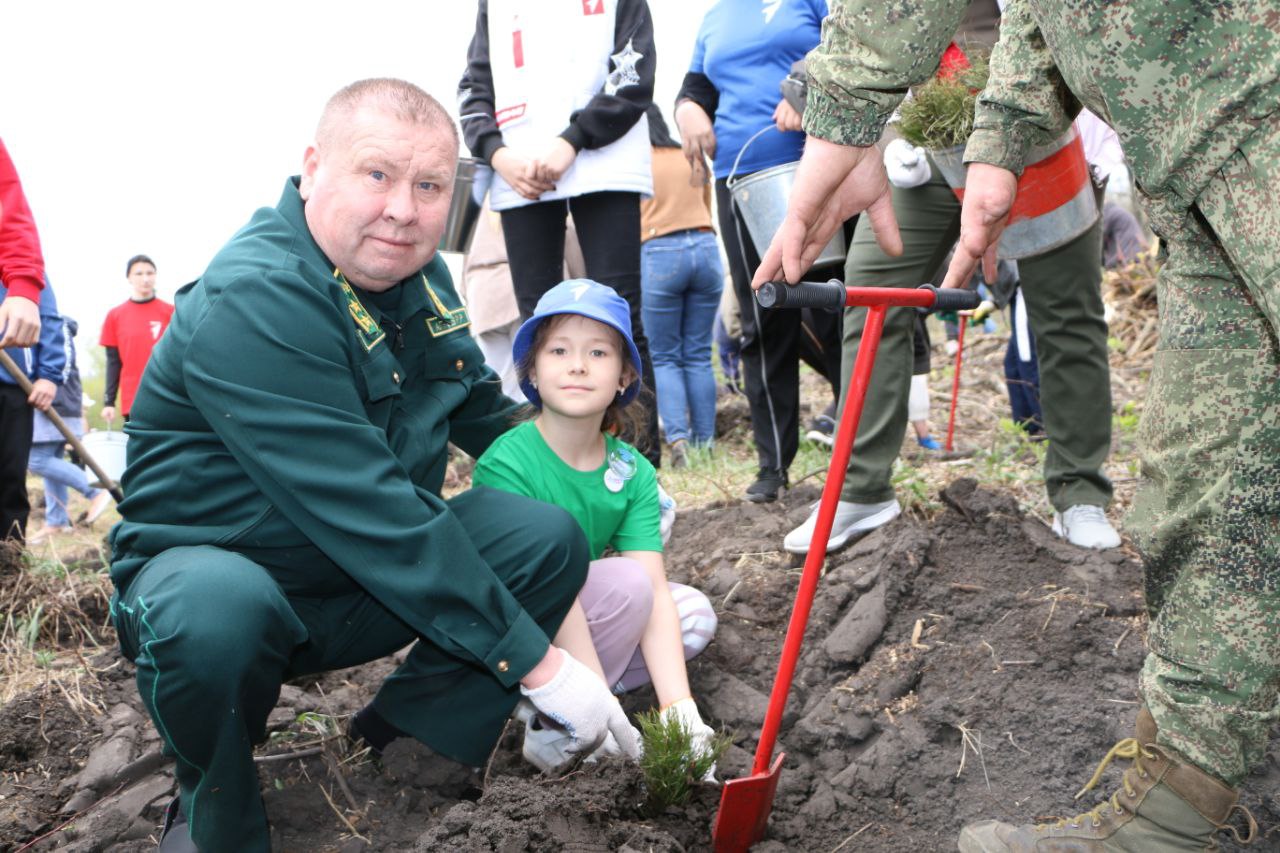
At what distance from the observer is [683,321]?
18.7 feet

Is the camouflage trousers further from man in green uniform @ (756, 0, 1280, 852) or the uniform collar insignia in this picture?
the uniform collar insignia

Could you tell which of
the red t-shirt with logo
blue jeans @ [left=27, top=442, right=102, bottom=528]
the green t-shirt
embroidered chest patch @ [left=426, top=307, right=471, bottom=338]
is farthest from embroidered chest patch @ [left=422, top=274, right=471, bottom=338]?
the red t-shirt with logo

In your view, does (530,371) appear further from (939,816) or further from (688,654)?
(939,816)

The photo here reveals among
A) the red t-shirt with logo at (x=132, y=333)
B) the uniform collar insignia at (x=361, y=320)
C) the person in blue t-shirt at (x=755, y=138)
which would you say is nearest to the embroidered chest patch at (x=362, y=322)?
the uniform collar insignia at (x=361, y=320)

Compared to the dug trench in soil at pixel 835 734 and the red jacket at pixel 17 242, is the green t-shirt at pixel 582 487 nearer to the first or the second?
the dug trench in soil at pixel 835 734

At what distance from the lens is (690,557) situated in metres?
3.66

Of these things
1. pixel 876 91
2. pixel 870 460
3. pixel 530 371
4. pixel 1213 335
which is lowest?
pixel 870 460

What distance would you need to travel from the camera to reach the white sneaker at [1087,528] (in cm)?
320

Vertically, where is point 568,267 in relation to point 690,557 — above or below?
above

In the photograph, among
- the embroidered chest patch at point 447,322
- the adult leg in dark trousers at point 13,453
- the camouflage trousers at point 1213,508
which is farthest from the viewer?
the adult leg in dark trousers at point 13,453

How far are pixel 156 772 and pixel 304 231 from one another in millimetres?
1392

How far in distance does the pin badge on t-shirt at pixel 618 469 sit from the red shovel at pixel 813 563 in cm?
70

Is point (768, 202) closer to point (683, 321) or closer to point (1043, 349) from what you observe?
point (1043, 349)

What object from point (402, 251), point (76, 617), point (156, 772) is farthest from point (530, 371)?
point (76, 617)
